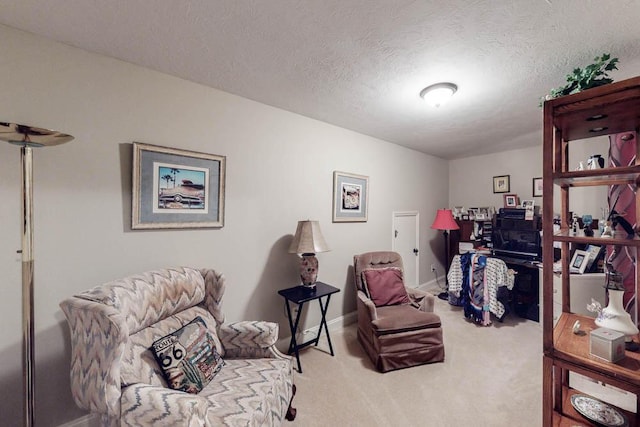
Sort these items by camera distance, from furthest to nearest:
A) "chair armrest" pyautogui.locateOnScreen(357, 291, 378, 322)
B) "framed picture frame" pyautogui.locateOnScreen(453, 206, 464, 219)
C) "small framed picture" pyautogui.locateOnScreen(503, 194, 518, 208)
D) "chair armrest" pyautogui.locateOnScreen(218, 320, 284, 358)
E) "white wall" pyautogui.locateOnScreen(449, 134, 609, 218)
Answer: "framed picture frame" pyautogui.locateOnScreen(453, 206, 464, 219) < "small framed picture" pyautogui.locateOnScreen(503, 194, 518, 208) < "white wall" pyautogui.locateOnScreen(449, 134, 609, 218) < "chair armrest" pyautogui.locateOnScreen(357, 291, 378, 322) < "chair armrest" pyautogui.locateOnScreen(218, 320, 284, 358)

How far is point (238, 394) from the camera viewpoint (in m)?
1.41

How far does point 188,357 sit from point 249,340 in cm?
40

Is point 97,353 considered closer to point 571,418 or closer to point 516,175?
point 571,418

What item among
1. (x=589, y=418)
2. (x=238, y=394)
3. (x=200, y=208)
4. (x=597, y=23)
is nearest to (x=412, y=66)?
(x=597, y=23)

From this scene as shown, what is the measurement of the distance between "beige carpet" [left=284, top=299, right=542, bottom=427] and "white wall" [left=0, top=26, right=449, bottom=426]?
632 millimetres

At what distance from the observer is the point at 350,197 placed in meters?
3.30

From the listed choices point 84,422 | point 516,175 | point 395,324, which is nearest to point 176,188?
point 84,422

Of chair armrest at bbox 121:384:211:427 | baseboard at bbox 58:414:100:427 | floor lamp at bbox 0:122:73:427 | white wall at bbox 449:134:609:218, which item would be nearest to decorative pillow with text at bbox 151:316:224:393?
chair armrest at bbox 121:384:211:427

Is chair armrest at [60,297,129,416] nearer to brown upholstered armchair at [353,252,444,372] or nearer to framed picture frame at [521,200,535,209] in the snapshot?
brown upholstered armchair at [353,252,444,372]

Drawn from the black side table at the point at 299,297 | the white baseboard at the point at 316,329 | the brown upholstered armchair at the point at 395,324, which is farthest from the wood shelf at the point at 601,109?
the white baseboard at the point at 316,329

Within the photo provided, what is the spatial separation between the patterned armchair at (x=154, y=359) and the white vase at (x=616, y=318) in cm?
171

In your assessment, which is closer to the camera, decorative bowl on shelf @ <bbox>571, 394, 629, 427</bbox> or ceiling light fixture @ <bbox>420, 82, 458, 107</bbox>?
decorative bowl on shelf @ <bbox>571, 394, 629, 427</bbox>

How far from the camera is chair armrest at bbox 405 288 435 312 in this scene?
2697mm

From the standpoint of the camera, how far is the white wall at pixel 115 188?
149 cm
